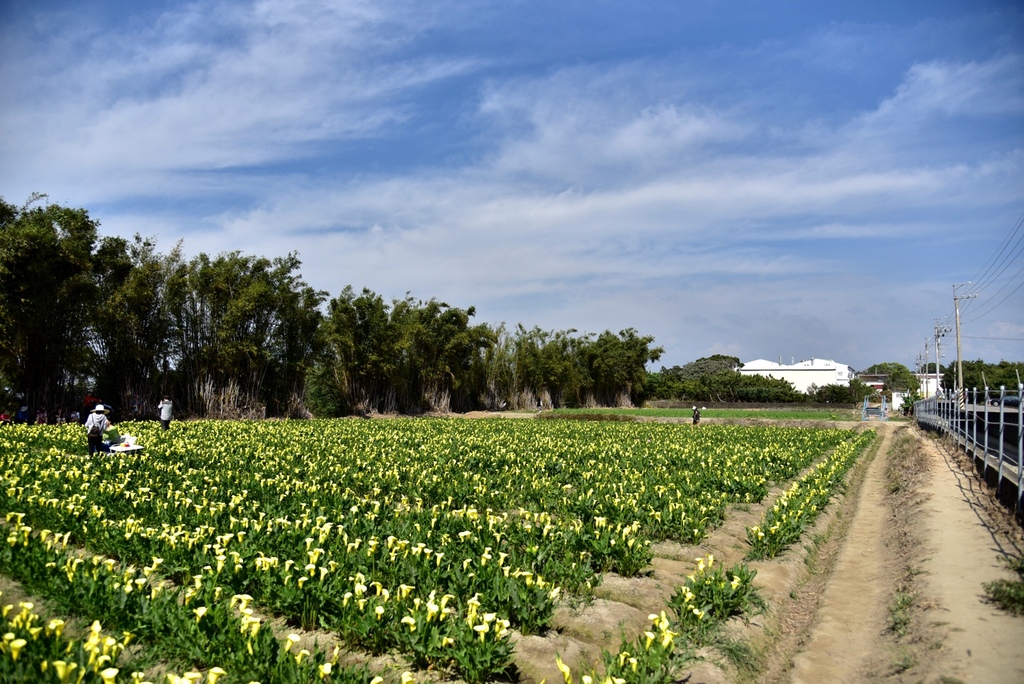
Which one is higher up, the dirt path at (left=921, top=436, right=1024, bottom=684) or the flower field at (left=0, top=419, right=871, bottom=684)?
the flower field at (left=0, top=419, right=871, bottom=684)

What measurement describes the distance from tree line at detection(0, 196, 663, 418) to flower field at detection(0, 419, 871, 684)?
1012 cm

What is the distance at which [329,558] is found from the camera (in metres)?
6.06

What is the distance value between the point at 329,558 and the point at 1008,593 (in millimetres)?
6097

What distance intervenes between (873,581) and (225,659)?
7.46m

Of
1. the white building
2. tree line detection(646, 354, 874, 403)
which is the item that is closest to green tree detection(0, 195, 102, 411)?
tree line detection(646, 354, 874, 403)

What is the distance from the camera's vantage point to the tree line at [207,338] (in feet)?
72.4

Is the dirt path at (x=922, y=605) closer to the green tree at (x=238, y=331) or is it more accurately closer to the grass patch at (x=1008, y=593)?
the grass patch at (x=1008, y=593)

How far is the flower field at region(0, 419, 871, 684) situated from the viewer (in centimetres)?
438

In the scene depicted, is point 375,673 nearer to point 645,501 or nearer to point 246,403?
point 645,501

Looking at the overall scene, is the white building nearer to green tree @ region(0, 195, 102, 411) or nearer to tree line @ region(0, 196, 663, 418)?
tree line @ region(0, 196, 663, 418)

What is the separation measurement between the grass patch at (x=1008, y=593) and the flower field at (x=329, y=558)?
2.10 meters

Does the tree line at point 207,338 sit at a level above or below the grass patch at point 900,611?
above

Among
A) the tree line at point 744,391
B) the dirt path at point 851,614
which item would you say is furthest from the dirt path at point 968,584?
the tree line at point 744,391

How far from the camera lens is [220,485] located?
10.3 metres
